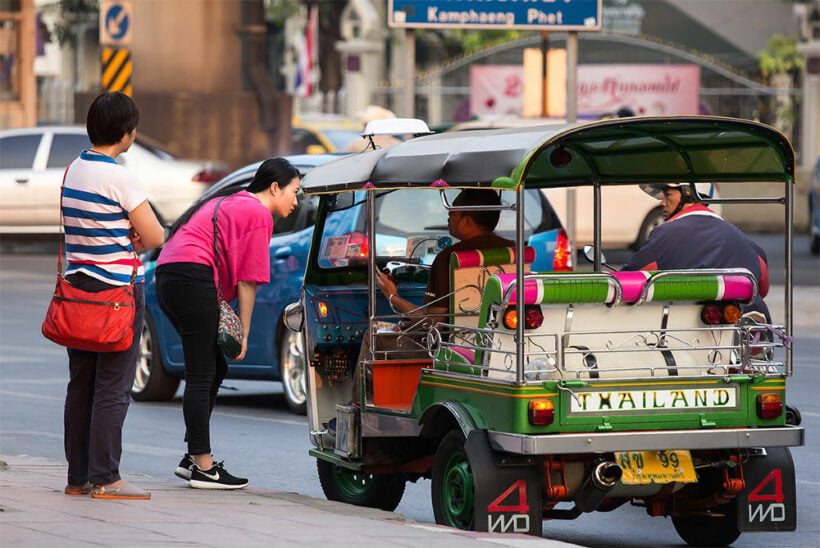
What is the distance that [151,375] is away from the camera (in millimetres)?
13836

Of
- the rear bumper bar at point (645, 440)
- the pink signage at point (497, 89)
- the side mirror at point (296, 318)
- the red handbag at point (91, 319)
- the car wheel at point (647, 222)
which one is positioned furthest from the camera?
the pink signage at point (497, 89)

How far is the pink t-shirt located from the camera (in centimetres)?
868

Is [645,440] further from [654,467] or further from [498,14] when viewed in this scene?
[498,14]

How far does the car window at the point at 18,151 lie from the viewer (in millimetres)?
26344

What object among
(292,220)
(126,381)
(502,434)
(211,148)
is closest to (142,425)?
(292,220)

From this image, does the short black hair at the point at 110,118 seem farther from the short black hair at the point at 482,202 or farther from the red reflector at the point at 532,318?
the red reflector at the point at 532,318

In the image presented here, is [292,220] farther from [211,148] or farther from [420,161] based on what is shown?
[211,148]

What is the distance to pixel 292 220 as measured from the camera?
42.5 ft

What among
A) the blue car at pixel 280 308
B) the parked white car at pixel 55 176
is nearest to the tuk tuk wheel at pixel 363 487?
the blue car at pixel 280 308

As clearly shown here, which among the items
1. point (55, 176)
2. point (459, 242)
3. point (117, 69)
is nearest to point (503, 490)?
point (459, 242)

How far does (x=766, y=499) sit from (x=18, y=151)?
65.2ft

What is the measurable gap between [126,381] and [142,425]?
4.39 metres

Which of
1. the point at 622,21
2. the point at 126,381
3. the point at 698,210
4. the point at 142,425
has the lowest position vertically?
the point at 142,425

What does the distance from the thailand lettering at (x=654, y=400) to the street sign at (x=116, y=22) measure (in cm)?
1832
